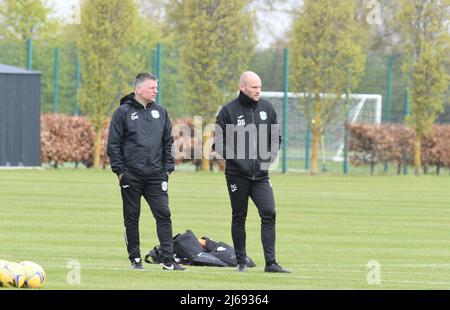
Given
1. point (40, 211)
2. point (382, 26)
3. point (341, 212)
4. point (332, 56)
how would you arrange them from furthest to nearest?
point (382, 26) → point (332, 56) → point (341, 212) → point (40, 211)

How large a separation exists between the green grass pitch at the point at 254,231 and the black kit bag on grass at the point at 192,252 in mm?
324

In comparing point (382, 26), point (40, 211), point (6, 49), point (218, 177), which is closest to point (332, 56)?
point (218, 177)

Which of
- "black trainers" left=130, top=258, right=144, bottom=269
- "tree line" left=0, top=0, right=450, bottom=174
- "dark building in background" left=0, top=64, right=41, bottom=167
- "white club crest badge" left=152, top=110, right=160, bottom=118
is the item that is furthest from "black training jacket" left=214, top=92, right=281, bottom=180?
"tree line" left=0, top=0, right=450, bottom=174

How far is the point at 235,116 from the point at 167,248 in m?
1.62

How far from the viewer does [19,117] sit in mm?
41938

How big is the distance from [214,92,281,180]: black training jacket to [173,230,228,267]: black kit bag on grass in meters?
1.35

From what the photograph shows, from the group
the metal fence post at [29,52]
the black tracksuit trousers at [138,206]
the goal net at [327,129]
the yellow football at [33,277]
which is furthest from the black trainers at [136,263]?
the metal fence post at [29,52]

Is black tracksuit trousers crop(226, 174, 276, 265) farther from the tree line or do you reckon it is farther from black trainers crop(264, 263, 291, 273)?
the tree line

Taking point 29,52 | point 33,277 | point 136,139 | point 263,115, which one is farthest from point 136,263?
point 29,52

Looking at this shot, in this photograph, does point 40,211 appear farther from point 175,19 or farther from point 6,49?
point 175,19

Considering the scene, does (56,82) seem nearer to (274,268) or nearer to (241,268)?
(241,268)

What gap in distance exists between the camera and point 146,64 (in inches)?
1876

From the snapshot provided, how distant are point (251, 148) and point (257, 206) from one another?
0.65 meters

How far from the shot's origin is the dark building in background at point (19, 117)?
41.7 m
